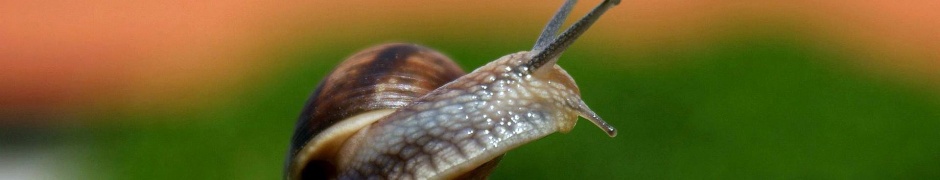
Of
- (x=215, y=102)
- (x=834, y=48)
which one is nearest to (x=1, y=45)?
(x=215, y=102)

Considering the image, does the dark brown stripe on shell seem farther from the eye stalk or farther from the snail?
the eye stalk

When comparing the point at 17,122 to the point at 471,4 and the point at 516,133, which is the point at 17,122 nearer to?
the point at 471,4

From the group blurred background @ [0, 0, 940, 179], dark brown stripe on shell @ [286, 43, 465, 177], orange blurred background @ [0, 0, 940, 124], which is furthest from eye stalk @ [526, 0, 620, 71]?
orange blurred background @ [0, 0, 940, 124]

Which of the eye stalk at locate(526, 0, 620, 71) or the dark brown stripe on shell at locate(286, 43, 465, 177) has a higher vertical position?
the eye stalk at locate(526, 0, 620, 71)

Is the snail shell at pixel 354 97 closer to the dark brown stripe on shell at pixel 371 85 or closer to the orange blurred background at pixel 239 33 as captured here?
the dark brown stripe on shell at pixel 371 85

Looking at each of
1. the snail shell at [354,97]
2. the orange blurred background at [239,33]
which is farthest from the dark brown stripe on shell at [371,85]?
the orange blurred background at [239,33]

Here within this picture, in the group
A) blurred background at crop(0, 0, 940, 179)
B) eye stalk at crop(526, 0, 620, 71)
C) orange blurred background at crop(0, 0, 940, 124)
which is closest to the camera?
eye stalk at crop(526, 0, 620, 71)

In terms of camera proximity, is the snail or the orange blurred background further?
the orange blurred background

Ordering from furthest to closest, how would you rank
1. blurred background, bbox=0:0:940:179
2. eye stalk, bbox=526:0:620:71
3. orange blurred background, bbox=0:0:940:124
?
orange blurred background, bbox=0:0:940:124
blurred background, bbox=0:0:940:179
eye stalk, bbox=526:0:620:71
